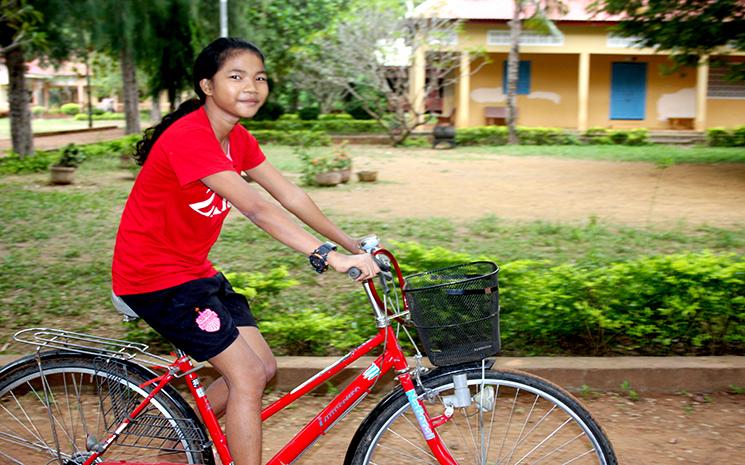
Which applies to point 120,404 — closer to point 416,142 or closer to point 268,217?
point 268,217

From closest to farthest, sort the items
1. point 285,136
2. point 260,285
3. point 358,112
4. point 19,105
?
point 260,285
point 19,105
point 285,136
point 358,112

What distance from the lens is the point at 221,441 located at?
2.94m

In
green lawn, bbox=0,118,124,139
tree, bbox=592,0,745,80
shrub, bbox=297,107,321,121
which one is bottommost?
green lawn, bbox=0,118,124,139

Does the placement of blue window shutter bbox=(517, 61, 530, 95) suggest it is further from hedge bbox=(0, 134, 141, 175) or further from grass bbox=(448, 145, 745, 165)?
hedge bbox=(0, 134, 141, 175)

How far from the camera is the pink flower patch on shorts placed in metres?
2.79

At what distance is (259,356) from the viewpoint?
2.97m

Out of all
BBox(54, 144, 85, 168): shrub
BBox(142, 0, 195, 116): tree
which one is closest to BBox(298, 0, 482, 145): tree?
BBox(142, 0, 195, 116): tree

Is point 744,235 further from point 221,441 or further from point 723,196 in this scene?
point 221,441

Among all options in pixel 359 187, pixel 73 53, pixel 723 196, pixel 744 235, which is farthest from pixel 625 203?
pixel 73 53

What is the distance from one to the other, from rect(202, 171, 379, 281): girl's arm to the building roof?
75.3 ft

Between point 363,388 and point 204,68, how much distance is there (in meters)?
1.23

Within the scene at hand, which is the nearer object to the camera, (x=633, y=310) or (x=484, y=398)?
(x=484, y=398)

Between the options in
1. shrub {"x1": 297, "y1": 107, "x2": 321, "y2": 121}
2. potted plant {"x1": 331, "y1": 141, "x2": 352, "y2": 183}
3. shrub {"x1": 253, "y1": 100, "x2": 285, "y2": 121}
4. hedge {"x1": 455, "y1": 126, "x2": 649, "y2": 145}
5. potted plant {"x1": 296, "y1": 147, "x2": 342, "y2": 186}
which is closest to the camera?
potted plant {"x1": 296, "y1": 147, "x2": 342, "y2": 186}

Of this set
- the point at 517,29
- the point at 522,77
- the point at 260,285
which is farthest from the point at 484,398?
the point at 522,77
